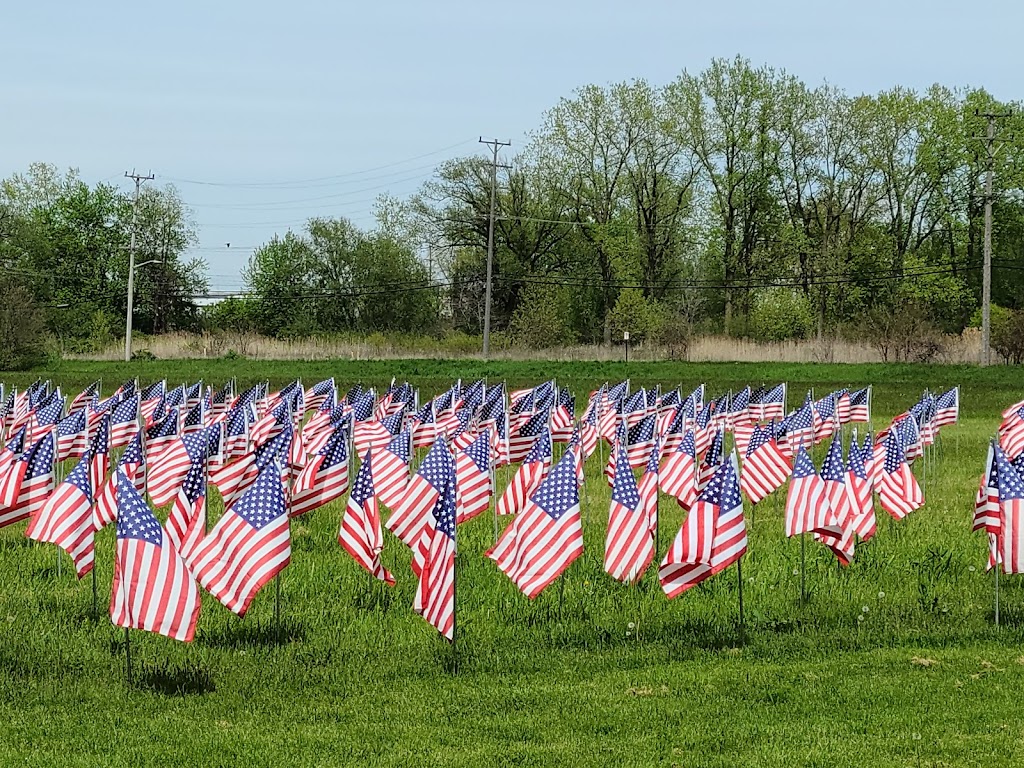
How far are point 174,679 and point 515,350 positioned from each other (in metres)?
58.3

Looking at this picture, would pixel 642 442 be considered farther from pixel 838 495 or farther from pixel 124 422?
pixel 124 422

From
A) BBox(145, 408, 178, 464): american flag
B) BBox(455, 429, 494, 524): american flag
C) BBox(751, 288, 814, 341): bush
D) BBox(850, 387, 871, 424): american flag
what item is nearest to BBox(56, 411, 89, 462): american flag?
BBox(145, 408, 178, 464): american flag

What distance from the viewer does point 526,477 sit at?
591 inches

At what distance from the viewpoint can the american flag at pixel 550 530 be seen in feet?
37.2

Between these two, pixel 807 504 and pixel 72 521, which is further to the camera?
pixel 807 504

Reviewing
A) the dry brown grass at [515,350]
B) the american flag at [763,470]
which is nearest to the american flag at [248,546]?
the american flag at [763,470]

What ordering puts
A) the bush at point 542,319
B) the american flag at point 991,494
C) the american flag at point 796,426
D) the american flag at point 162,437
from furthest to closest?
the bush at point 542,319
the american flag at point 796,426
the american flag at point 162,437
the american flag at point 991,494

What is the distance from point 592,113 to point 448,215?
1056 centimetres

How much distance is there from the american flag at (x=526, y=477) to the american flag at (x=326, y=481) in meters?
1.82

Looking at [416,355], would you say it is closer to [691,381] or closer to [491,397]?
[691,381]

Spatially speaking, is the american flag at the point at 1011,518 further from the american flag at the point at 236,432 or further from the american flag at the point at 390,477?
the american flag at the point at 236,432

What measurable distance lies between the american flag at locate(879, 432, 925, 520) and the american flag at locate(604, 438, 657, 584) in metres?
4.41

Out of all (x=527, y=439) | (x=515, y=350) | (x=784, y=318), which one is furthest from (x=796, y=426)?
(x=784, y=318)

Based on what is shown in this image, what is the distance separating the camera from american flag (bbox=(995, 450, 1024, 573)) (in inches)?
456
